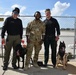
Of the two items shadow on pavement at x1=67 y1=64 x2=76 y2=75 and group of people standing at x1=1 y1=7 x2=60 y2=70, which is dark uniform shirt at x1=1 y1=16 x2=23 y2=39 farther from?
shadow on pavement at x1=67 y1=64 x2=76 y2=75

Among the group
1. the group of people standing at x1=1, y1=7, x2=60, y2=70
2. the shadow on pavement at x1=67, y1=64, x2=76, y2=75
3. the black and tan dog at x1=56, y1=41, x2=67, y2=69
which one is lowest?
the shadow on pavement at x1=67, y1=64, x2=76, y2=75

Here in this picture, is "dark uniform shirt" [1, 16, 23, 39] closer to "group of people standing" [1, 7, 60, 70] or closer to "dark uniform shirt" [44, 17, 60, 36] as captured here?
"group of people standing" [1, 7, 60, 70]

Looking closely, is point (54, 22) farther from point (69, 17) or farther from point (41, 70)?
point (69, 17)

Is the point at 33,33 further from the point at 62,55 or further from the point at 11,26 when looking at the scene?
the point at 62,55

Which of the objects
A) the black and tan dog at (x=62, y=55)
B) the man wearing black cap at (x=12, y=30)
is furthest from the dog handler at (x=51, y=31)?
the man wearing black cap at (x=12, y=30)

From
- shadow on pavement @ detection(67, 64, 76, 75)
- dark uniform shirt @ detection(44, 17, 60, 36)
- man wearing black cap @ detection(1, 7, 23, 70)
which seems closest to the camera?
man wearing black cap @ detection(1, 7, 23, 70)

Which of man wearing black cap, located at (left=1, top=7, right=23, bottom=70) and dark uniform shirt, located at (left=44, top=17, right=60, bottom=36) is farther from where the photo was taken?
dark uniform shirt, located at (left=44, top=17, right=60, bottom=36)

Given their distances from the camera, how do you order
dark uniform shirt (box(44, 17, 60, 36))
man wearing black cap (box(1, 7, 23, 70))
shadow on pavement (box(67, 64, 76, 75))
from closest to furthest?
man wearing black cap (box(1, 7, 23, 70)) → shadow on pavement (box(67, 64, 76, 75)) → dark uniform shirt (box(44, 17, 60, 36))

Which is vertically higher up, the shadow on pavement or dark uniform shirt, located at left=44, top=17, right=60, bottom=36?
dark uniform shirt, located at left=44, top=17, right=60, bottom=36

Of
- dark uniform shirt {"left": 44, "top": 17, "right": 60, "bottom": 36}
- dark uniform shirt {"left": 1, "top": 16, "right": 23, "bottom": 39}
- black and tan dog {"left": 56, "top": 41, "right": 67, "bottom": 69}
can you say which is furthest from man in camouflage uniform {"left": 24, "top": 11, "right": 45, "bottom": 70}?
black and tan dog {"left": 56, "top": 41, "right": 67, "bottom": 69}

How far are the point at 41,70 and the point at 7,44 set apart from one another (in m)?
1.46

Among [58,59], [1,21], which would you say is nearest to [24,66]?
[58,59]

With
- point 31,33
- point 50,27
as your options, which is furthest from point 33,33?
point 50,27

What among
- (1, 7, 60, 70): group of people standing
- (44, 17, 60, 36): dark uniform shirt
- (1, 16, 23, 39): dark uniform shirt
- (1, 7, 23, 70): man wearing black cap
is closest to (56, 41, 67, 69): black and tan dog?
(1, 7, 60, 70): group of people standing
